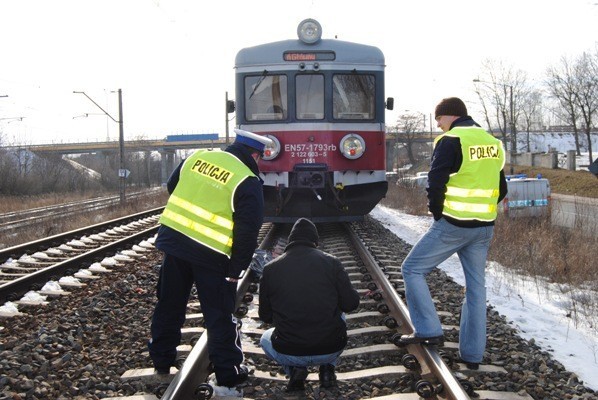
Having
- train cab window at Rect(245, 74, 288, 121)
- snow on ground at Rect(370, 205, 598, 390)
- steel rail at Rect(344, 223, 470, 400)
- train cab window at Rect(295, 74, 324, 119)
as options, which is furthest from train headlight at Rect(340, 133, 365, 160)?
steel rail at Rect(344, 223, 470, 400)

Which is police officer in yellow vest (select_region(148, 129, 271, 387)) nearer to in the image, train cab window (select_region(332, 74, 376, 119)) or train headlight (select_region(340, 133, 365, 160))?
train headlight (select_region(340, 133, 365, 160))

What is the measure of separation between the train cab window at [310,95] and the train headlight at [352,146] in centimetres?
64

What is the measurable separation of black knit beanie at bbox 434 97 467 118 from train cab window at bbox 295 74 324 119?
20.2 feet

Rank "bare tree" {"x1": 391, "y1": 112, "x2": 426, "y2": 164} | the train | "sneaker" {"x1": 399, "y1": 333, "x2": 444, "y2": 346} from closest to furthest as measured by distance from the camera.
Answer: "sneaker" {"x1": 399, "y1": 333, "x2": 444, "y2": 346} → the train → "bare tree" {"x1": 391, "y1": 112, "x2": 426, "y2": 164}

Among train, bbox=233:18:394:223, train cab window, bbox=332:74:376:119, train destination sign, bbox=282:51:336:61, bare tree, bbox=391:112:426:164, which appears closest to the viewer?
train, bbox=233:18:394:223

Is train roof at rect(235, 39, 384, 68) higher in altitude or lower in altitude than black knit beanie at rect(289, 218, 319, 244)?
higher

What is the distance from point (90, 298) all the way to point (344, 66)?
621 centimetres

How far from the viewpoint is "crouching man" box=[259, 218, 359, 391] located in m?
3.63

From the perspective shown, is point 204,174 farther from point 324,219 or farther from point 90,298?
point 324,219

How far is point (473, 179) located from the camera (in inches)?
160

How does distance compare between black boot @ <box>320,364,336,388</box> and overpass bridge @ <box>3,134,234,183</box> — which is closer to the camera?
black boot @ <box>320,364,336,388</box>

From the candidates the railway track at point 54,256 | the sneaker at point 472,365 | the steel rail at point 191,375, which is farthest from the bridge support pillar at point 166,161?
the sneaker at point 472,365

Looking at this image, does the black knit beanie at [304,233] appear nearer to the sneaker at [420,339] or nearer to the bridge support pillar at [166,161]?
the sneaker at [420,339]

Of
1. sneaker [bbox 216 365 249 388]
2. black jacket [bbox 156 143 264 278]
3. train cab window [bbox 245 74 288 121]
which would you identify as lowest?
sneaker [bbox 216 365 249 388]
